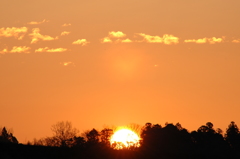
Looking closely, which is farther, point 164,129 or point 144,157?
point 164,129

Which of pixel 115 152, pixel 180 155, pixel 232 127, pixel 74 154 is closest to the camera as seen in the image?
pixel 74 154

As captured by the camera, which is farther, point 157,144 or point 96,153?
point 157,144

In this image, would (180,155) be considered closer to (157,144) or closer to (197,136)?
(157,144)

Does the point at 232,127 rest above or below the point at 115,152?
above

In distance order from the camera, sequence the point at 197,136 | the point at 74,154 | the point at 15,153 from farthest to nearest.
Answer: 1. the point at 197,136
2. the point at 74,154
3. the point at 15,153

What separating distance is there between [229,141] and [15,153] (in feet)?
298

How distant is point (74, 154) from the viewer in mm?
45312

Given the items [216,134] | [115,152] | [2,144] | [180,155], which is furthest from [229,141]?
[2,144]

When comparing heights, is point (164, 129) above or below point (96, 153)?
above

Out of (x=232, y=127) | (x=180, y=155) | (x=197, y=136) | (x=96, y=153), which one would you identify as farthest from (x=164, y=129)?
(x=96, y=153)

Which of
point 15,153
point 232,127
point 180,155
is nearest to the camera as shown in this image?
point 15,153

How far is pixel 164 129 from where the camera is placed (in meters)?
126

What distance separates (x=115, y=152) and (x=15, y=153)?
10.4m

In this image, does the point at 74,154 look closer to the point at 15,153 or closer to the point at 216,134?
the point at 15,153
